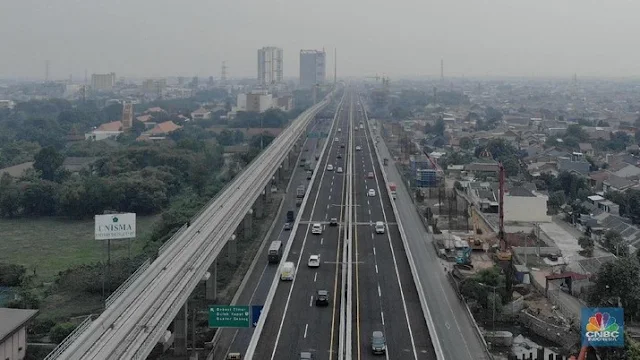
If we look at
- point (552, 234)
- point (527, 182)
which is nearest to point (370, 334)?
point (552, 234)

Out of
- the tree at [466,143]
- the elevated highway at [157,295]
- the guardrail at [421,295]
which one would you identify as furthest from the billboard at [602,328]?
the tree at [466,143]

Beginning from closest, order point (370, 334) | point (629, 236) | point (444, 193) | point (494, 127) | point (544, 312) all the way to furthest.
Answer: point (370, 334), point (544, 312), point (629, 236), point (444, 193), point (494, 127)

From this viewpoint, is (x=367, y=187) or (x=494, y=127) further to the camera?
(x=494, y=127)

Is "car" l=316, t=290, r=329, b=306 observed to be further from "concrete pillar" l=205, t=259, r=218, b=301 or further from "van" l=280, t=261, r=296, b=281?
"concrete pillar" l=205, t=259, r=218, b=301

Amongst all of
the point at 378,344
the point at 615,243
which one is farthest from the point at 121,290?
the point at 615,243

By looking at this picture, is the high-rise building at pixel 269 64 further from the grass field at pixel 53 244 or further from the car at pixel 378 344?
the car at pixel 378 344

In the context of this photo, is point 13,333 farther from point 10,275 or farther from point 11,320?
point 10,275

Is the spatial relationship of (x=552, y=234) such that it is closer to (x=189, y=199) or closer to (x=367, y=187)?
(x=367, y=187)
